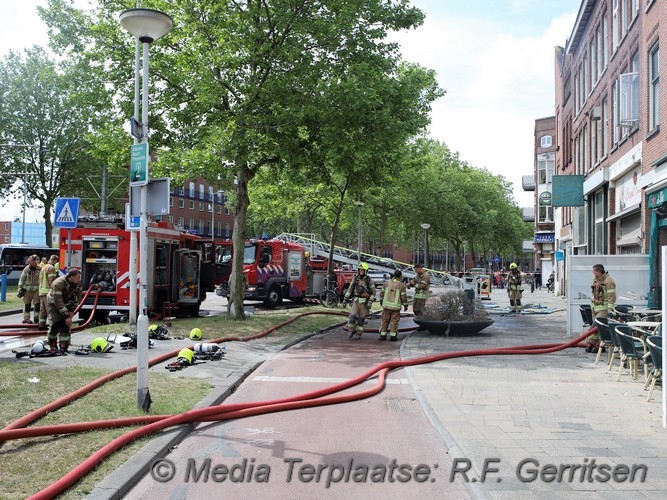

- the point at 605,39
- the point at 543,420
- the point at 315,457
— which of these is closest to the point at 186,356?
the point at 315,457

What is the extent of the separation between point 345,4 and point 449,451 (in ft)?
41.9

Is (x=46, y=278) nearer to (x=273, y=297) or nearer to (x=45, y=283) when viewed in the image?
(x=45, y=283)

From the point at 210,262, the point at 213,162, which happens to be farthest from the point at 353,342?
the point at 210,262

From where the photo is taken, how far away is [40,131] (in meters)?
36.3

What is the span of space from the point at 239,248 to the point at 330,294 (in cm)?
744

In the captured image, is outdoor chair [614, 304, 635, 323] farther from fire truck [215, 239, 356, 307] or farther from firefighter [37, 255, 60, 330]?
fire truck [215, 239, 356, 307]

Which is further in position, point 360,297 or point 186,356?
point 360,297

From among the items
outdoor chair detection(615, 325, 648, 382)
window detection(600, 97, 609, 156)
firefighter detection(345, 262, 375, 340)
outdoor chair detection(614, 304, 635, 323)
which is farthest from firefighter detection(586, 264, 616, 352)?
window detection(600, 97, 609, 156)

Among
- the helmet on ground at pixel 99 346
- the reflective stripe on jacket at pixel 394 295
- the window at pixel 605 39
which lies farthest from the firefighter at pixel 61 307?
the window at pixel 605 39

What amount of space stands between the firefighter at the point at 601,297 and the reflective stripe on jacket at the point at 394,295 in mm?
3746

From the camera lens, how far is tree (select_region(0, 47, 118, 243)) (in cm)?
3541

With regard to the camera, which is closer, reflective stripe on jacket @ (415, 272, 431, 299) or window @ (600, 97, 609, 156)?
reflective stripe on jacket @ (415, 272, 431, 299)

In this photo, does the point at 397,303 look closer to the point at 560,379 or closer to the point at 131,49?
the point at 560,379

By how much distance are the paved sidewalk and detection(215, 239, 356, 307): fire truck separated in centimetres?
1199
